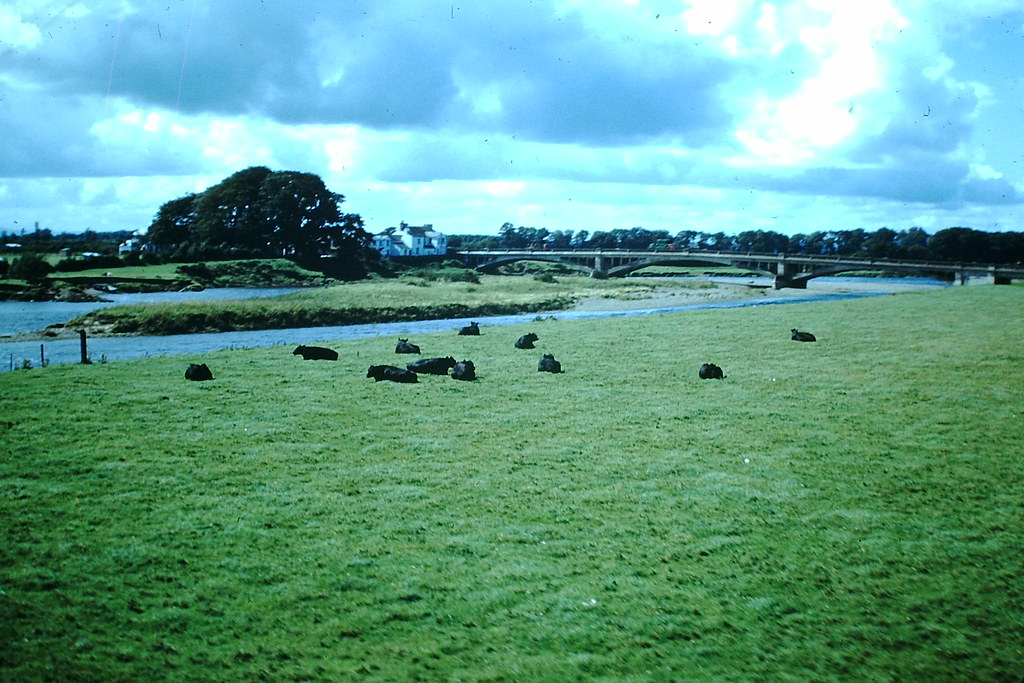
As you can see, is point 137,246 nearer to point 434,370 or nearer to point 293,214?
point 293,214

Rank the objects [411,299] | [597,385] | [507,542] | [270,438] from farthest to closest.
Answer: [411,299] → [597,385] → [270,438] → [507,542]

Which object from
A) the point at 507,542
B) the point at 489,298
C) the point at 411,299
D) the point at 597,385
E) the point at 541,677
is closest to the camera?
the point at 541,677

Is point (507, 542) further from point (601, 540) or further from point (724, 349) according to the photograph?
point (724, 349)

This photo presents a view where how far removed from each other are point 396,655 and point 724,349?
→ 2676 cm

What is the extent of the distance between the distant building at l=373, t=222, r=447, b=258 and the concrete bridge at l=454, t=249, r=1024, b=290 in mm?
30669

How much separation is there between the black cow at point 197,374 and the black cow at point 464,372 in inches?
309

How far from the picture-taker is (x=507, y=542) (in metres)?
11.3

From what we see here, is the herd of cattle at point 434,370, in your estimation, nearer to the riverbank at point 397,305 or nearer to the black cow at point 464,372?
the black cow at point 464,372

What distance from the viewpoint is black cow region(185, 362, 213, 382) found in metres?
25.3

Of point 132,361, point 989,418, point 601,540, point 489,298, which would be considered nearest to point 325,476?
point 601,540

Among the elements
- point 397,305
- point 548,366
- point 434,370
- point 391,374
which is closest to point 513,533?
point 391,374

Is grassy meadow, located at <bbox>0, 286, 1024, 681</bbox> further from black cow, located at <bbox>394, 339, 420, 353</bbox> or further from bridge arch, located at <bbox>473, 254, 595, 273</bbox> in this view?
bridge arch, located at <bbox>473, 254, 595, 273</bbox>

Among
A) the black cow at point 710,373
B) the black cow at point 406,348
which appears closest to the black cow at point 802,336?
the black cow at point 710,373

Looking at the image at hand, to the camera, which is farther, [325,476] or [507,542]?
[325,476]
